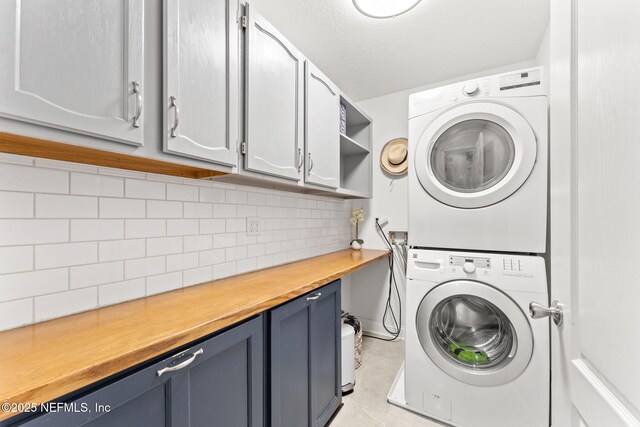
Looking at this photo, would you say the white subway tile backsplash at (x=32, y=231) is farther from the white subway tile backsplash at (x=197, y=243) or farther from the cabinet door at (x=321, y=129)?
the cabinet door at (x=321, y=129)

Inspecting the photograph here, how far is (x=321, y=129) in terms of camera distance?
187 centimetres

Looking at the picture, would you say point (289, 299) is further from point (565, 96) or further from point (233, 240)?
point (565, 96)

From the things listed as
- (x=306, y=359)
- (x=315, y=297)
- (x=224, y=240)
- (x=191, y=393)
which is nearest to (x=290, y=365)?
(x=306, y=359)

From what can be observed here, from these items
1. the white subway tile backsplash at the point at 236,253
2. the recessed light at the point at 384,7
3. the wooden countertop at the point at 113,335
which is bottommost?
the wooden countertop at the point at 113,335

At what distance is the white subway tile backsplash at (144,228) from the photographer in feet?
3.53

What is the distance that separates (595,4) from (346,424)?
2.06m

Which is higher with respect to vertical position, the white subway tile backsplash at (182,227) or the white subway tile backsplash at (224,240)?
the white subway tile backsplash at (182,227)

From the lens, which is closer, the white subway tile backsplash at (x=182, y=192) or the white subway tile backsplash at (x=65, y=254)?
the white subway tile backsplash at (x=65, y=254)

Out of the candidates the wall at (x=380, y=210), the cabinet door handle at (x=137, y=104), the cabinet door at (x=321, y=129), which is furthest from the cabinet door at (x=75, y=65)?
the wall at (x=380, y=210)

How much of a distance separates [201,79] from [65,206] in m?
0.67

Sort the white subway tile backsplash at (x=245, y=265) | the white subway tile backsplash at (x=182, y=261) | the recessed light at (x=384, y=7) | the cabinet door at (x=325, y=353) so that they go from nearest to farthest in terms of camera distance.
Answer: the white subway tile backsplash at (x=182, y=261) → the cabinet door at (x=325, y=353) → the recessed light at (x=384, y=7) → the white subway tile backsplash at (x=245, y=265)

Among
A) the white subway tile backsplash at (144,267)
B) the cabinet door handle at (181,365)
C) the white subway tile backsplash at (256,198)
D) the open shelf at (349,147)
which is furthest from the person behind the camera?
the open shelf at (349,147)

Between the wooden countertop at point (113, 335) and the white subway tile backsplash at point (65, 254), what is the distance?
0.62ft

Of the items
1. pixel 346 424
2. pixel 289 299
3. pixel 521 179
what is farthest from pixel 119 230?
pixel 521 179
